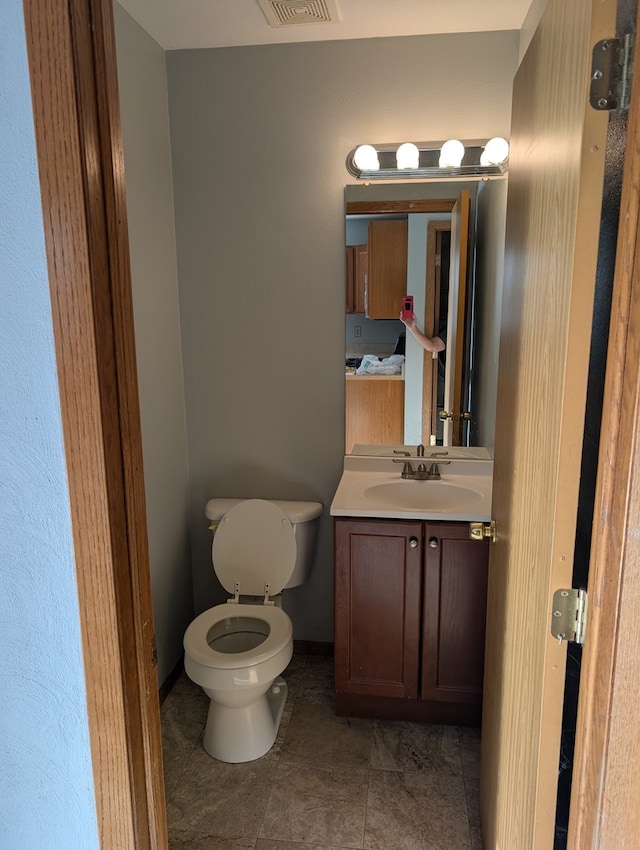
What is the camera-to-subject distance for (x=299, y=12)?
198 cm

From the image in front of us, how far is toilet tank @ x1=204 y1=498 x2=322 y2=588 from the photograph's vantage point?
245cm

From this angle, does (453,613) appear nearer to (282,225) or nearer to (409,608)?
(409,608)

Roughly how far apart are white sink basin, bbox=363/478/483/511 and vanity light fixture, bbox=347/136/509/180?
1.20 meters

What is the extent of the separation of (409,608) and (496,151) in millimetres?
1708

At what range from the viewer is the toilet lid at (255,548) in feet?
7.78

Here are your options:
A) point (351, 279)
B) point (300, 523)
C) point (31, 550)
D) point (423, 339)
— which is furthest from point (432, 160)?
point (31, 550)

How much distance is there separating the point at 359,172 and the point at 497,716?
191 cm

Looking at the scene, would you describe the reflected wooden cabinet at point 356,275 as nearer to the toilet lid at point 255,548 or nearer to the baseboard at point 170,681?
the toilet lid at point 255,548

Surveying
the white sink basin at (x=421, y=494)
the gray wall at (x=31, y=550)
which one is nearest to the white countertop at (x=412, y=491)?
the white sink basin at (x=421, y=494)

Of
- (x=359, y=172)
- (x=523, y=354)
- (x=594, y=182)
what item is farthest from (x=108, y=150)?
(x=359, y=172)

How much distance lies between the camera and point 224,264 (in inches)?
97.5

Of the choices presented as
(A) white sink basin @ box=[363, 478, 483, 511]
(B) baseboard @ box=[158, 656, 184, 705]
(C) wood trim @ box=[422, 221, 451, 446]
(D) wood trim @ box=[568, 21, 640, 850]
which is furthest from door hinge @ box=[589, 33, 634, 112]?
(B) baseboard @ box=[158, 656, 184, 705]

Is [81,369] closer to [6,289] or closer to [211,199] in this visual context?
[6,289]

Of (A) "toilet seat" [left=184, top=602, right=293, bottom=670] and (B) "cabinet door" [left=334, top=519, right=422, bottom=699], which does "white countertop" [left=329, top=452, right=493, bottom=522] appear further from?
(A) "toilet seat" [left=184, top=602, right=293, bottom=670]
